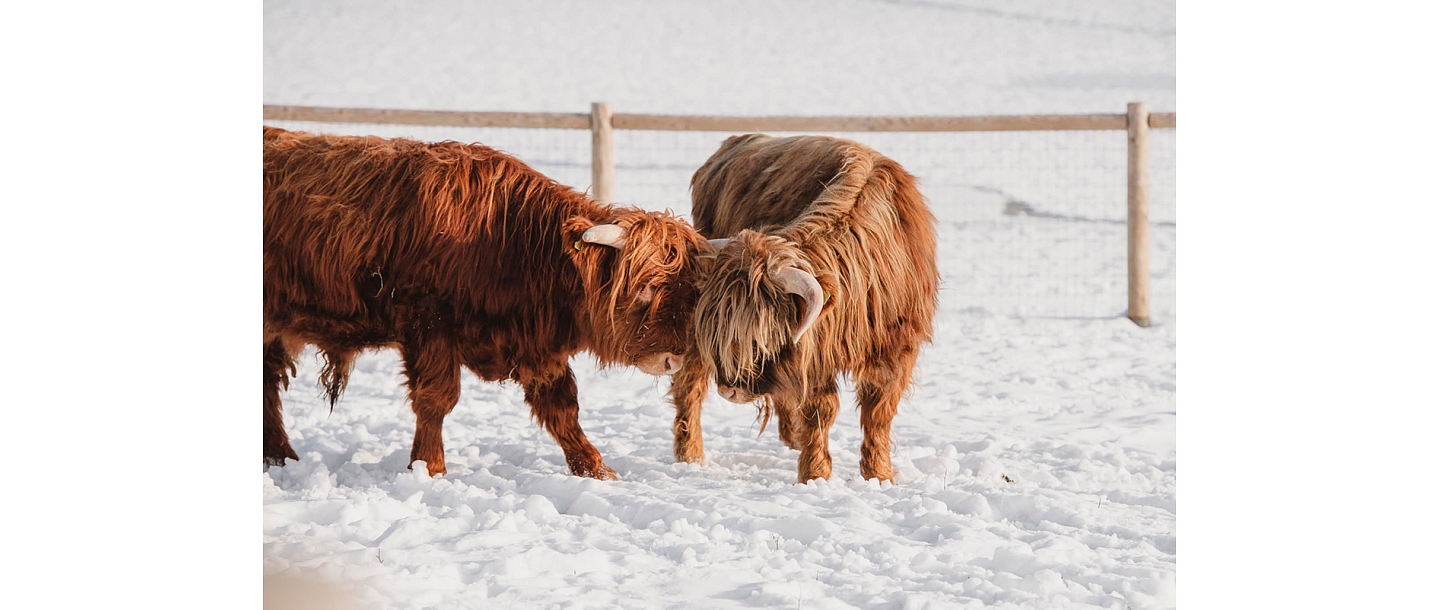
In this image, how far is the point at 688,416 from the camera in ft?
12.3

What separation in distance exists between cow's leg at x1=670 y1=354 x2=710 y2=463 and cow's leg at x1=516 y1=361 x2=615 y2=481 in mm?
330

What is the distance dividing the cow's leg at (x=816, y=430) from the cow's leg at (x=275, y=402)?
1574 millimetres

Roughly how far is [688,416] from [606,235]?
0.93 metres

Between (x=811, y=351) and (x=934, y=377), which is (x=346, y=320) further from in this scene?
(x=934, y=377)

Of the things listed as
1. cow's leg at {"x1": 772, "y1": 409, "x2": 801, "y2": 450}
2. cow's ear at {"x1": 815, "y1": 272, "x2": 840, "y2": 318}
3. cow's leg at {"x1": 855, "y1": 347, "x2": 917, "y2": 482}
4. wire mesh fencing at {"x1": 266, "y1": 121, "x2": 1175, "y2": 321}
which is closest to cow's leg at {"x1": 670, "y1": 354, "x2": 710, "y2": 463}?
cow's leg at {"x1": 772, "y1": 409, "x2": 801, "y2": 450}

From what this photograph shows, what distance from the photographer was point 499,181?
334cm

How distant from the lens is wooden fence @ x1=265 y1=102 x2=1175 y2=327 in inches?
233

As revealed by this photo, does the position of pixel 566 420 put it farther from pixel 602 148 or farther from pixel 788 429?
pixel 602 148

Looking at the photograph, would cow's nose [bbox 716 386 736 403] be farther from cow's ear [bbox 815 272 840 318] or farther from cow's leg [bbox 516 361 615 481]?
cow's leg [bbox 516 361 615 481]

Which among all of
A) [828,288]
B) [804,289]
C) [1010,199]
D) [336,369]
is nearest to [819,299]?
[804,289]

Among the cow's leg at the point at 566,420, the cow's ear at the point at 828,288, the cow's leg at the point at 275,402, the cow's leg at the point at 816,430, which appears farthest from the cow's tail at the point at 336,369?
the cow's ear at the point at 828,288

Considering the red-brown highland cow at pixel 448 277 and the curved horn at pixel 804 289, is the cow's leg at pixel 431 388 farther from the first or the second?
the curved horn at pixel 804 289
